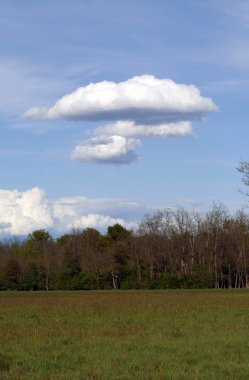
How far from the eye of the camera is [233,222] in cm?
11988

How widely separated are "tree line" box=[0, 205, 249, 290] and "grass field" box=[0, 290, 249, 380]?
3030 inches

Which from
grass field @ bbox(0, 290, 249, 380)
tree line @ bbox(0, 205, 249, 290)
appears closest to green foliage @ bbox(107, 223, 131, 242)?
tree line @ bbox(0, 205, 249, 290)

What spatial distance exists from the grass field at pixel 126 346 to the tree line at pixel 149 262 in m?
77.0

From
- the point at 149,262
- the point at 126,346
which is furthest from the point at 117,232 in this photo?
the point at 126,346

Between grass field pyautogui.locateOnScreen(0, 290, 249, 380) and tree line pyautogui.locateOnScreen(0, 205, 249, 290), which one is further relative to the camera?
tree line pyautogui.locateOnScreen(0, 205, 249, 290)

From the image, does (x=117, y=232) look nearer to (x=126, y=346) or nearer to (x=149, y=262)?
(x=149, y=262)

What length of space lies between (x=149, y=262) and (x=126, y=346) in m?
94.3

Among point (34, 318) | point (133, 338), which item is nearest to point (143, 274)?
point (34, 318)

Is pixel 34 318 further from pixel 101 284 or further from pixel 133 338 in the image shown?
pixel 101 284

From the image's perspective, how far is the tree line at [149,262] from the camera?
356 feet

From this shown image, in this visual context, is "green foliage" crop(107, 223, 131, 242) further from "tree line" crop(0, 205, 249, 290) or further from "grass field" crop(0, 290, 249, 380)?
"grass field" crop(0, 290, 249, 380)

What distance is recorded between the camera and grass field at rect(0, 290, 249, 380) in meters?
15.0

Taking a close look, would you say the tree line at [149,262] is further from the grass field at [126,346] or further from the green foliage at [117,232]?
the grass field at [126,346]

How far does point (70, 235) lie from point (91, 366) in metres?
A: 128
